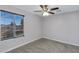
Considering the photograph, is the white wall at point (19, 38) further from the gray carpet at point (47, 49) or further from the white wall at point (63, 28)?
the white wall at point (63, 28)

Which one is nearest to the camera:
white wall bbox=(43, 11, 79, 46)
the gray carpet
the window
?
the window

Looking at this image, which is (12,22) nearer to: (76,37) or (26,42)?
(26,42)

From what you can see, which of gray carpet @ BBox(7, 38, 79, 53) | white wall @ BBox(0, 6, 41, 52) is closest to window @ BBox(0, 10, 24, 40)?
white wall @ BBox(0, 6, 41, 52)

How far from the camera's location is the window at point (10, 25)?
295 cm

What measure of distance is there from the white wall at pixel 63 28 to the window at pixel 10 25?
2285 millimetres

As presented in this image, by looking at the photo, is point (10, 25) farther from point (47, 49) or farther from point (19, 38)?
point (47, 49)

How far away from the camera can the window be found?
9.69 ft

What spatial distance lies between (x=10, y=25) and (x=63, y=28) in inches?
115

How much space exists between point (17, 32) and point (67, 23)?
2.67m

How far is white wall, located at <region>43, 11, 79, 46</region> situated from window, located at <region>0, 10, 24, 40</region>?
2.29 m

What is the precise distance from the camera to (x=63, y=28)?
15.8 feet

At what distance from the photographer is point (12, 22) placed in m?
3.36

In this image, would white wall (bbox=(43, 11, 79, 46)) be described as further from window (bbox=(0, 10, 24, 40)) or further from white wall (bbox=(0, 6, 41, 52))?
window (bbox=(0, 10, 24, 40))
